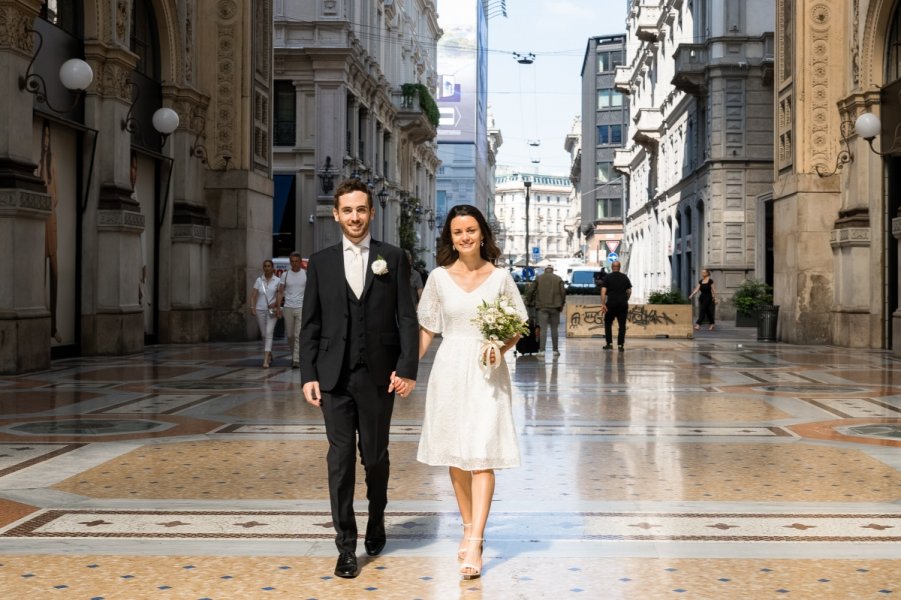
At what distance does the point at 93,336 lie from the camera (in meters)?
20.4

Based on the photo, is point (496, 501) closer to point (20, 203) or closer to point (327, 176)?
point (20, 203)

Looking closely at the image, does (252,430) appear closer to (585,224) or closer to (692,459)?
(692,459)

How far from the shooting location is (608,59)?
329 ft

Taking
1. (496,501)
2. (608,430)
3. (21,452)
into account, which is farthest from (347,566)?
(608,430)

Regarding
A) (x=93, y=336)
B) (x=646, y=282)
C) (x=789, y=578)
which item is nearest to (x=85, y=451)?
(x=789, y=578)

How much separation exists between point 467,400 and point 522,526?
1.23 meters

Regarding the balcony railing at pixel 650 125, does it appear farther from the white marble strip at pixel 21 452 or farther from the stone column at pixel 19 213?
the white marble strip at pixel 21 452

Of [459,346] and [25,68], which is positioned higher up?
[25,68]

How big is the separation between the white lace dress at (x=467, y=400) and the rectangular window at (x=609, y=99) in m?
95.4

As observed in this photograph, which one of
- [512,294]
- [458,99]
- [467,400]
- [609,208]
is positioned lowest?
[467,400]

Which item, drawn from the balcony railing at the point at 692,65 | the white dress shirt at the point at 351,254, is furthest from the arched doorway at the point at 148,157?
the balcony railing at the point at 692,65

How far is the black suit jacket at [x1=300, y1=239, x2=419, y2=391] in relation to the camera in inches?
224

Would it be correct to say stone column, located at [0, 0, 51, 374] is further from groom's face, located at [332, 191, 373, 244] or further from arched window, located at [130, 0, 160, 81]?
groom's face, located at [332, 191, 373, 244]

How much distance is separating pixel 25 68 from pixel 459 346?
13.2 m
